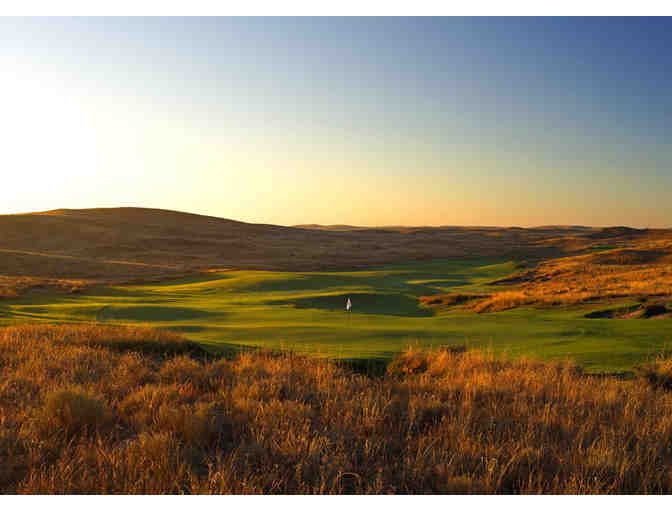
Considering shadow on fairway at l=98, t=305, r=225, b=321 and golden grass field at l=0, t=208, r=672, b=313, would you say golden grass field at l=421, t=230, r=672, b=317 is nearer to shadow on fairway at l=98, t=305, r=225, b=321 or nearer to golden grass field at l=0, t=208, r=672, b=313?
golden grass field at l=0, t=208, r=672, b=313

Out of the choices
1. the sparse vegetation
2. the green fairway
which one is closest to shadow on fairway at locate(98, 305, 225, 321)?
the green fairway

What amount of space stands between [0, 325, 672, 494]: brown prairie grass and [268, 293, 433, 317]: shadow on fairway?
1644cm

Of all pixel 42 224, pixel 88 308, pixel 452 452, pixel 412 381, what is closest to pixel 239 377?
pixel 412 381

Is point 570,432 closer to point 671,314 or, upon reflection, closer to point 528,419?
point 528,419

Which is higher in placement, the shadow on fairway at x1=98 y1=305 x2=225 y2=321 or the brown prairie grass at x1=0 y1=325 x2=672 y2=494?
the brown prairie grass at x1=0 y1=325 x2=672 y2=494

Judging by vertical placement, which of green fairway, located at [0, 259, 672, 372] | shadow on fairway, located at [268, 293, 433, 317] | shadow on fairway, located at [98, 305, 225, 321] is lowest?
shadow on fairway, located at [268, 293, 433, 317]

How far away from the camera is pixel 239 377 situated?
7457 millimetres

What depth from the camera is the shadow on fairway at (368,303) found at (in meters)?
24.8

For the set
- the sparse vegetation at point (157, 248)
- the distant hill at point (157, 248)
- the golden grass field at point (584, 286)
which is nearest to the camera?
the golden grass field at point (584, 286)

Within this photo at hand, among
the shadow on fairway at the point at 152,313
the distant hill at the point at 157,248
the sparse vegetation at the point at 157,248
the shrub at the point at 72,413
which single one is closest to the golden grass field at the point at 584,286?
the shadow on fairway at the point at 152,313

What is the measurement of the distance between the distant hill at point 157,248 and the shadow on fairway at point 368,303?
29.4 meters

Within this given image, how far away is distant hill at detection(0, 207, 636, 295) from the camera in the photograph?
57.1 metres

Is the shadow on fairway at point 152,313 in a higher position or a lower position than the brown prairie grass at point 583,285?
lower

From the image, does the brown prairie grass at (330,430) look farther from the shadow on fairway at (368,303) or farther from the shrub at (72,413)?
the shadow on fairway at (368,303)
